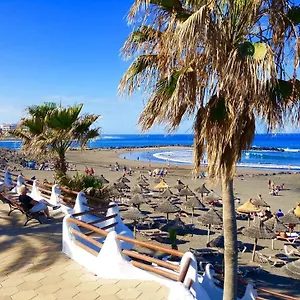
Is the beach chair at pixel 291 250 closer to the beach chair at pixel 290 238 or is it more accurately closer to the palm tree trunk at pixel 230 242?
the beach chair at pixel 290 238

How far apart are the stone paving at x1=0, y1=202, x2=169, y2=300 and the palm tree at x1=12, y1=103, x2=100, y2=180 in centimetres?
439

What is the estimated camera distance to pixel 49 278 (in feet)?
18.3

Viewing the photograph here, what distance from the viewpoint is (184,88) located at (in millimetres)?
3963

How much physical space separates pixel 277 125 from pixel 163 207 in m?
13.5

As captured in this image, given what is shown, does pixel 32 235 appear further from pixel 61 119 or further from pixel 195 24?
pixel 195 24

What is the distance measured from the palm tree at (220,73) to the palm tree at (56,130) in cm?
761

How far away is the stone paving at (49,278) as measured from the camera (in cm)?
491

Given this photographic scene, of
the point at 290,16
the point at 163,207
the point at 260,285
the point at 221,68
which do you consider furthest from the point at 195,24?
the point at 163,207

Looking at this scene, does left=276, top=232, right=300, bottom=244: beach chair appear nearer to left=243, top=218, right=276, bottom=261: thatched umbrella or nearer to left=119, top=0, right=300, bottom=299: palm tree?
left=243, top=218, right=276, bottom=261: thatched umbrella

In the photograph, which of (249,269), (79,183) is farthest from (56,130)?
(249,269)

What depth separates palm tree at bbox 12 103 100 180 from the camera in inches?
456

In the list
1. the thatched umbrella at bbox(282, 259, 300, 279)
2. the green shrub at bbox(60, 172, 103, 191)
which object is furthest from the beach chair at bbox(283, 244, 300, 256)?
the green shrub at bbox(60, 172, 103, 191)

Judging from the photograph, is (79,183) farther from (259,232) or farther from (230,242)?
(230,242)

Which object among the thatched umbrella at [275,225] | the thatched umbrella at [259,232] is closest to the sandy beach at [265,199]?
the thatched umbrella at [275,225]
